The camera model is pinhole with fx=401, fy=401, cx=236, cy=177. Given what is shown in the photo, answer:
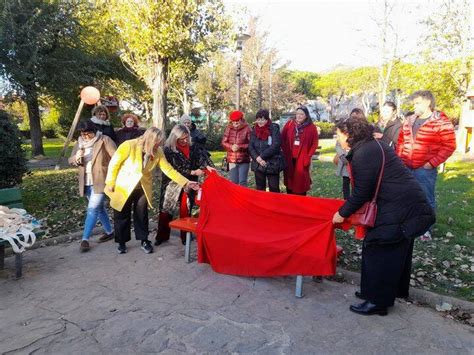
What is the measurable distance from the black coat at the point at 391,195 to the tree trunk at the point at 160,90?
846 centimetres

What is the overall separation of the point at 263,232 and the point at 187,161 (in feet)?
6.14

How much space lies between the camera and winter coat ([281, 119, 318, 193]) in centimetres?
638

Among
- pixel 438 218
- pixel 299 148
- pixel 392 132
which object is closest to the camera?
pixel 392 132

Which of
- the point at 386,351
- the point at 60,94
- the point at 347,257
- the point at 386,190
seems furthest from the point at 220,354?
the point at 60,94

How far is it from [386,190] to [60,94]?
60.0ft

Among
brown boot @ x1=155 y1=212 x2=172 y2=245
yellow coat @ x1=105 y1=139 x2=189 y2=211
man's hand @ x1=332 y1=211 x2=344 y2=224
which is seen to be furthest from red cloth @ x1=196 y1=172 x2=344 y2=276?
brown boot @ x1=155 y1=212 x2=172 y2=245

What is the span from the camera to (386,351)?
326 cm

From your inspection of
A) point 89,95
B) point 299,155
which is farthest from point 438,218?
point 89,95

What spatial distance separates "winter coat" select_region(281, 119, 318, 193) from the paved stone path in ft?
6.90


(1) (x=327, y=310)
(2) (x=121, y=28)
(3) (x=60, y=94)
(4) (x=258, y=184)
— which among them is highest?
(2) (x=121, y=28)

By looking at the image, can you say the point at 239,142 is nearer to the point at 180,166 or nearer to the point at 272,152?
the point at 272,152

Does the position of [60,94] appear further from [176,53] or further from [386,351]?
[386,351]

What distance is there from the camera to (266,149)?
6312mm

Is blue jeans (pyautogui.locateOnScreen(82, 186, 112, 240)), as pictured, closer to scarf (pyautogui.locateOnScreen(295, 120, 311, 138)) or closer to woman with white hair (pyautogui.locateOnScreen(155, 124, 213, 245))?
woman with white hair (pyautogui.locateOnScreen(155, 124, 213, 245))
